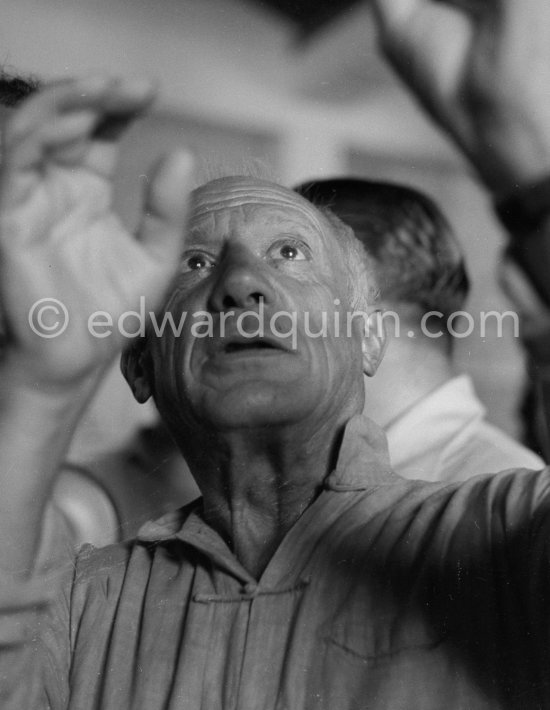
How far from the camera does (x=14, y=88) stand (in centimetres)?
83

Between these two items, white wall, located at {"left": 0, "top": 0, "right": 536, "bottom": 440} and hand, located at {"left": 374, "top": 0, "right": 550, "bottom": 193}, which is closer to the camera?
hand, located at {"left": 374, "top": 0, "right": 550, "bottom": 193}

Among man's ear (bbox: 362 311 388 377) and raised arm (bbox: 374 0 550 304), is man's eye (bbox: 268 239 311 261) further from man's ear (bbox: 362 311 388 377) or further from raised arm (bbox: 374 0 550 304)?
raised arm (bbox: 374 0 550 304)

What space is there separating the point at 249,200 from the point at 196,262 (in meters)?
0.06

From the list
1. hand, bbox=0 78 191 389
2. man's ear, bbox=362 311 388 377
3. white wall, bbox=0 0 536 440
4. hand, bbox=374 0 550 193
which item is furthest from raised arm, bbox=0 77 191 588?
white wall, bbox=0 0 536 440

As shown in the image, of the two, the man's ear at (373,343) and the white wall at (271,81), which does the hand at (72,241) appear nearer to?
the man's ear at (373,343)

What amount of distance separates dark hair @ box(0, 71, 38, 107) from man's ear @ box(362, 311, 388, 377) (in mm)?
342

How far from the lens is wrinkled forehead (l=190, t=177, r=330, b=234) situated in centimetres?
70

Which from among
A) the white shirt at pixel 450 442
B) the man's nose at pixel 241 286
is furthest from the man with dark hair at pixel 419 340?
the man's nose at pixel 241 286

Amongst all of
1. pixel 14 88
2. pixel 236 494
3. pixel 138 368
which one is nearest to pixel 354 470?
pixel 236 494

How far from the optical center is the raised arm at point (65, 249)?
44 cm

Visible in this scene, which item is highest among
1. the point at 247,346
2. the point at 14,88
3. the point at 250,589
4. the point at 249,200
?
the point at 14,88

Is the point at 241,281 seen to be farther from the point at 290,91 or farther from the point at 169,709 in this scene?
the point at 290,91

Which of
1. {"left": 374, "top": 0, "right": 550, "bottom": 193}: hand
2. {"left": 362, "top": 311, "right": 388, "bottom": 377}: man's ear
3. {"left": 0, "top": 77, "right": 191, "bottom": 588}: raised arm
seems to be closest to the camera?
{"left": 374, "top": 0, "right": 550, "bottom": 193}: hand

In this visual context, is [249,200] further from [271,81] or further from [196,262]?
[271,81]
